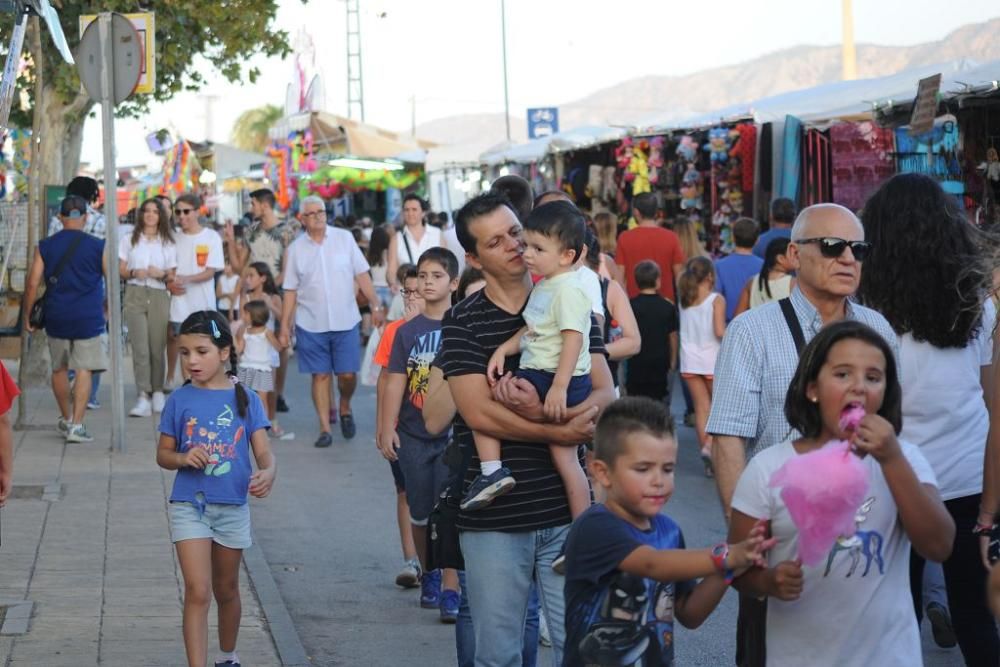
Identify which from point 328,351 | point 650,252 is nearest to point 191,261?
point 328,351

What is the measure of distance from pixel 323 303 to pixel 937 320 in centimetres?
855

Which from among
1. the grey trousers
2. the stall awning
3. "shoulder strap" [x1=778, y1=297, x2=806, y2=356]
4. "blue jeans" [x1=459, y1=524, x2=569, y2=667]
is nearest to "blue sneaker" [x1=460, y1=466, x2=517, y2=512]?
"blue jeans" [x1=459, y1=524, x2=569, y2=667]

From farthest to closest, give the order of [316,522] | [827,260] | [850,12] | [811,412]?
[850,12] → [316,522] → [827,260] → [811,412]

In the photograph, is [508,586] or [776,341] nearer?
[776,341]

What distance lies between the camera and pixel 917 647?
3.73 metres

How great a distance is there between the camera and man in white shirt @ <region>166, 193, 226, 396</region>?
1481cm

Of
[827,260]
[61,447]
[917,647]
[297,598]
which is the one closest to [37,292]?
[61,447]

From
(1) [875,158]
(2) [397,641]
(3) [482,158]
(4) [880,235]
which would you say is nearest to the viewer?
(4) [880,235]

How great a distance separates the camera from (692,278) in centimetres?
1173

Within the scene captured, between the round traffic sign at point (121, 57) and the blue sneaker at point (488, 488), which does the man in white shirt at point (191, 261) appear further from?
the blue sneaker at point (488, 488)

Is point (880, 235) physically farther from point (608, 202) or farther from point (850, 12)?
point (850, 12)

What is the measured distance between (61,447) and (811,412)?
32.7ft

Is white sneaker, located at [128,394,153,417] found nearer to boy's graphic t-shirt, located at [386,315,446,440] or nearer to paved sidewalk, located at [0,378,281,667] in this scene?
paved sidewalk, located at [0,378,281,667]

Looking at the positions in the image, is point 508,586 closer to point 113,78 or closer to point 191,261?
point 113,78
